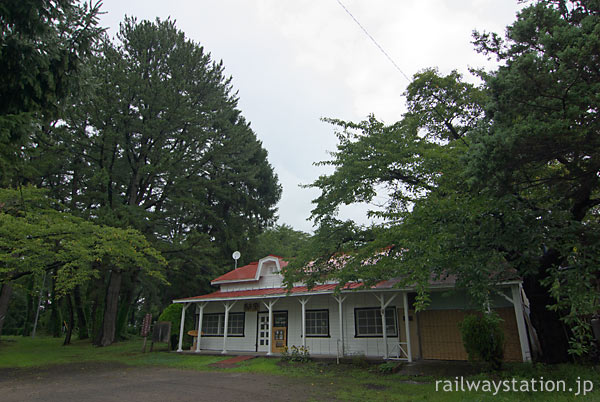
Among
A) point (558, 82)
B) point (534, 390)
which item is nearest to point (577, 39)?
point (558, 82)

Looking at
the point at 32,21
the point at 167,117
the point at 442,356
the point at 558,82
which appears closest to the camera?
the point at 32,21

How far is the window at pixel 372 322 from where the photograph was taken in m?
14.1

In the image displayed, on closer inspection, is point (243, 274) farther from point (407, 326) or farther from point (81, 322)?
point (81, 322)

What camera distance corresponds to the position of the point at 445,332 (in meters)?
13.0

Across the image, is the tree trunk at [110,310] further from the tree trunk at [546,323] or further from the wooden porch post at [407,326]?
the tree trunk at [546,323]

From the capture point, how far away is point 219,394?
846 centimetres

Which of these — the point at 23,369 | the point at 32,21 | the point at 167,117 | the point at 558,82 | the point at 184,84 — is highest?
the point at 184,84

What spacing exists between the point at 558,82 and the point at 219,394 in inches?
378

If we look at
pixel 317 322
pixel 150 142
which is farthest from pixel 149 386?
pixel 150 142

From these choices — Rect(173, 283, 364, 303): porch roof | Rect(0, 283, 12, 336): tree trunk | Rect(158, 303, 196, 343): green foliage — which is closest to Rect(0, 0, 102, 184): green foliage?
Rect(173, 283, 364, 303): porch roof

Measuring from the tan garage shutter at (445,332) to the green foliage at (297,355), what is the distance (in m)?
4.52

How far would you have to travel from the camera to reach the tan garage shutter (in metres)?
12.1

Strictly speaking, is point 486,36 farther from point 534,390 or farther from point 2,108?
point 2,108

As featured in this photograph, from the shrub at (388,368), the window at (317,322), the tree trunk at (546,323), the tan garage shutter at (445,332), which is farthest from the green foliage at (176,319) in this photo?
the tree trunk at (546,323)
